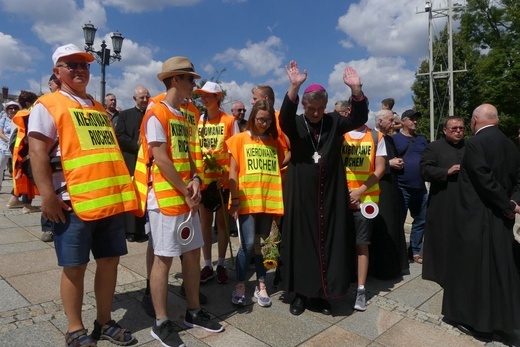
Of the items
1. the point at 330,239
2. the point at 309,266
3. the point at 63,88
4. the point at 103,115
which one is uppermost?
the point at 63,88

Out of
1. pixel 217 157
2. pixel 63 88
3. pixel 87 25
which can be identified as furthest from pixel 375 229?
pixel 87 25

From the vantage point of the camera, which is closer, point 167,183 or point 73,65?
point 73,65

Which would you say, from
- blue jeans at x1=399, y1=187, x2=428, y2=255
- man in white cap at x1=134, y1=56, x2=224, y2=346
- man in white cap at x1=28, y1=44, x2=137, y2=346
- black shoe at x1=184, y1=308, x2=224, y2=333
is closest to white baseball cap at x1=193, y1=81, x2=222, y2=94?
man in white cap at x1=134, y1=56, x2=224, y2=346

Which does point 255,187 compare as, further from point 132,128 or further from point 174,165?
point 132,128

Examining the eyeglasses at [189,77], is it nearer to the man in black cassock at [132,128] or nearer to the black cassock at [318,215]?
the black cassock at [318,215]

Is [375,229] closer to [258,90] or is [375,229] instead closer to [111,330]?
[258,90]

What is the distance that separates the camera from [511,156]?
339cm

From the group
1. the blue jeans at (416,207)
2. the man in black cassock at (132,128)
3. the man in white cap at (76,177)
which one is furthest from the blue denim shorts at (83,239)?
the blue jeans at (416,207)


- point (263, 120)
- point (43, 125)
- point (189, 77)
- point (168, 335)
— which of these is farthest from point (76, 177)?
point (263, 120)

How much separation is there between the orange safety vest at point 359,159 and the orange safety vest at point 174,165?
69.6 inches

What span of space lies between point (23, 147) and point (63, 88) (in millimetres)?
511

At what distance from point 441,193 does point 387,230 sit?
83 centimetres

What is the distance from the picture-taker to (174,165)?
2.98 m

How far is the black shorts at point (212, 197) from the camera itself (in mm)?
4133
